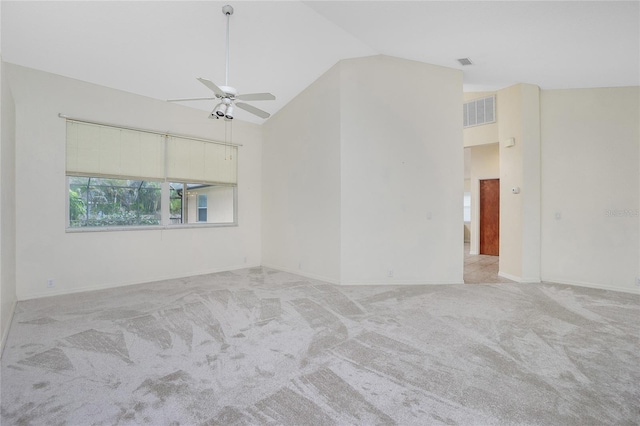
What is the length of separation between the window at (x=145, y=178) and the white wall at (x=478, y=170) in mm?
6142

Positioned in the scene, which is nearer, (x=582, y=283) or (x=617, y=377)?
(x=617, y=377)

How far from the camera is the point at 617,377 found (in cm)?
219

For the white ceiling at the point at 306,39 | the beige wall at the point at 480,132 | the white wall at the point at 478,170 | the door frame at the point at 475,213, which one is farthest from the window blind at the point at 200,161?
the door frame at the point at 475,213

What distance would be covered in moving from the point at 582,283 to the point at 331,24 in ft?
18.6

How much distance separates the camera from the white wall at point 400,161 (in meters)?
4.87

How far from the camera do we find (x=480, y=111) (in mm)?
6473

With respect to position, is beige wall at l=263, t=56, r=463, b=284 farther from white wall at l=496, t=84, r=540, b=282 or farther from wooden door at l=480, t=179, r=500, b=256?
wooden door at l=480, t=179, r=500, b=256

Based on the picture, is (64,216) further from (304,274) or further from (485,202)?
(485,202)

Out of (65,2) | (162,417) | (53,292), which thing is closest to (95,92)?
(65,2)

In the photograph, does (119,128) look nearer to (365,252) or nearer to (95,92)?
(95,92)

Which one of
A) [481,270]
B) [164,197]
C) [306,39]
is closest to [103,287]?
[164,197]

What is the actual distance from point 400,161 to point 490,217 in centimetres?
432

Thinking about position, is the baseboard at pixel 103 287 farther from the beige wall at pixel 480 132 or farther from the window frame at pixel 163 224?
the beige wall at pixel 480 132

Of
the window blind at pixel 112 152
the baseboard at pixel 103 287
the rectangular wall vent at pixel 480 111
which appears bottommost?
the baseboard at pixel 103 287
